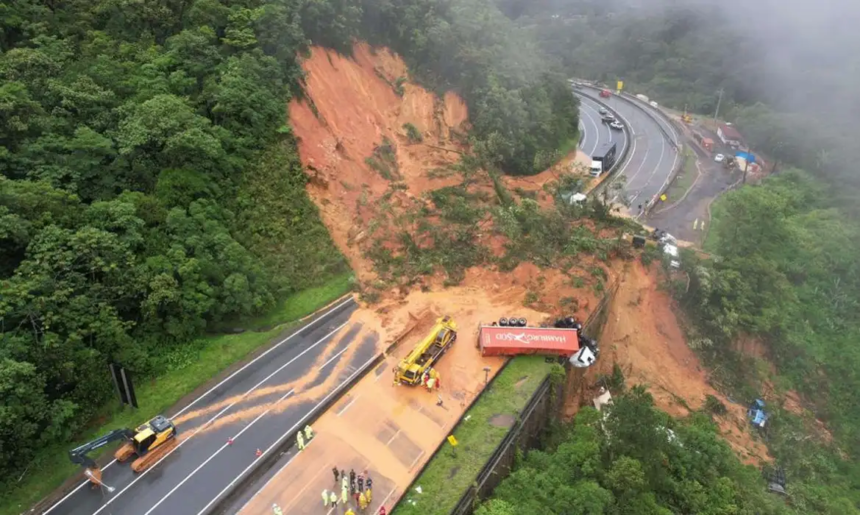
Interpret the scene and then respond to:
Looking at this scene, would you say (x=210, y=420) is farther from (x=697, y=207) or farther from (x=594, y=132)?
(x=594, y=132)

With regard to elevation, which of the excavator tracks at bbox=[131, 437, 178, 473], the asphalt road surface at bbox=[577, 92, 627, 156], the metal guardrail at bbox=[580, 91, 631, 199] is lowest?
the excavator tracks at bbox=[131, 437, 178, 473]

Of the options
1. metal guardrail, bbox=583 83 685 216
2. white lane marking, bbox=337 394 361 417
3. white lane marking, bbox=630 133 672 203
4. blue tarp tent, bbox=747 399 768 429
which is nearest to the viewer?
white lane marking, bbox=337 394 361 417

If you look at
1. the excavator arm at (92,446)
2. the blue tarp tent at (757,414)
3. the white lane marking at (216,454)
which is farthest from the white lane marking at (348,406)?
the blue tarp tent at (757,414)

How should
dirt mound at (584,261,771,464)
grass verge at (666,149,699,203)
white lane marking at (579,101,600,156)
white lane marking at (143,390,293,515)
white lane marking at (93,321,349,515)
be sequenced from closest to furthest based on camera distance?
white lane marking at (143,390,293,515)
white lane marking at (93,321,349,515)
dirt mound at (584,261,771,464)
grass verge at (666,149,699,203)
white lane marking at (579,101,600,156)

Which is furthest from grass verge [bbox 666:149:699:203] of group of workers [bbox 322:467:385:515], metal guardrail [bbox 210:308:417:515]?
group of workers [bbox 322:467:385:515]

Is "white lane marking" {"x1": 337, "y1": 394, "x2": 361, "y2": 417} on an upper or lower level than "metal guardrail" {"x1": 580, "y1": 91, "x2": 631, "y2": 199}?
lower

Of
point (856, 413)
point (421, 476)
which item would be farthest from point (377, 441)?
point (856, 413)

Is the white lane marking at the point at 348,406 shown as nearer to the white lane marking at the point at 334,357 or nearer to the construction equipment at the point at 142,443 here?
the white lane marking at the point at 334,357

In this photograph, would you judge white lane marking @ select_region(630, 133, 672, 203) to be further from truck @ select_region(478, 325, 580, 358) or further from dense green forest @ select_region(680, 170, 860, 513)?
truck @ select_region(478, 325, 580, 358)
